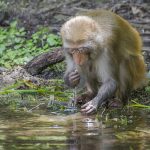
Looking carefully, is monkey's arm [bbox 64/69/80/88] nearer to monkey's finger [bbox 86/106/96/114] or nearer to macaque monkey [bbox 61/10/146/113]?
macaque monkey [bbox 61/10/146/113]

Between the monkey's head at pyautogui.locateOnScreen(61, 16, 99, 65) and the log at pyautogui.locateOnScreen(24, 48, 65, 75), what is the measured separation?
5.53ft

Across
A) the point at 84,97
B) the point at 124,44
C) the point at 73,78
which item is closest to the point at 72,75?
the point at 73,78

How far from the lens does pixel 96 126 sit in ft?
25.7

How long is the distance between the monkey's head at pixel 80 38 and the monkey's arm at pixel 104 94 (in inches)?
20.0

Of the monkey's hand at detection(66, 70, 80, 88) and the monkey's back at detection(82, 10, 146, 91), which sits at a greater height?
the monkey's back at detection(82, 10, 146, 91)

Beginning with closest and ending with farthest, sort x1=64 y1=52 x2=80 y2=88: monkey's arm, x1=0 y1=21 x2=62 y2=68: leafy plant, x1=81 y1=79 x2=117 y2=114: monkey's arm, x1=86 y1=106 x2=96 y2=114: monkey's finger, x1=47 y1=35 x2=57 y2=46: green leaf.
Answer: x1=86 y1=106 x2=96 y2=114: monkey's finger → x1=81 y1=79 x2=117 y2=114: monkey's arm → x1=64 y1=52 x2=80 y2=88: monkey's arm → x1=0 y1=21 x2=62 y2=68: leafy plant → x1=47 y1=35 x2=57 y2=46: green leaf

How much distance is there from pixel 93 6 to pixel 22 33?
1686 millimetres

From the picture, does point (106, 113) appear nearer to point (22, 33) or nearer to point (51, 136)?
point (51, 136)

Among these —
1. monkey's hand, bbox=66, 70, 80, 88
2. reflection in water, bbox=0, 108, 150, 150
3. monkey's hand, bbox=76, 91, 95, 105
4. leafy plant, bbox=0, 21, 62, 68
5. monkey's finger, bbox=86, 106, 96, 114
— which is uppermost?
leafy plant, bbox=0, 21, 62, 68

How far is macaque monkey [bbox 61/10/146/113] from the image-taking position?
8.34m

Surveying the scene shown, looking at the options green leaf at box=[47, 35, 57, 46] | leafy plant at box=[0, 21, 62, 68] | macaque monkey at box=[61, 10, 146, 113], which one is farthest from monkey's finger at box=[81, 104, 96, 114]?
green leaf at box=[47, 35, 57, 46]

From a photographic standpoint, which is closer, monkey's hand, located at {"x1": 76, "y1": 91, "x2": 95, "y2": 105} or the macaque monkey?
the macaque monkey

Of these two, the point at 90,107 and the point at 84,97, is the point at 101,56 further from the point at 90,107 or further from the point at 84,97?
the point at 84,97

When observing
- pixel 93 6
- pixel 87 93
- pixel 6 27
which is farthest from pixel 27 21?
pixel 87 93
